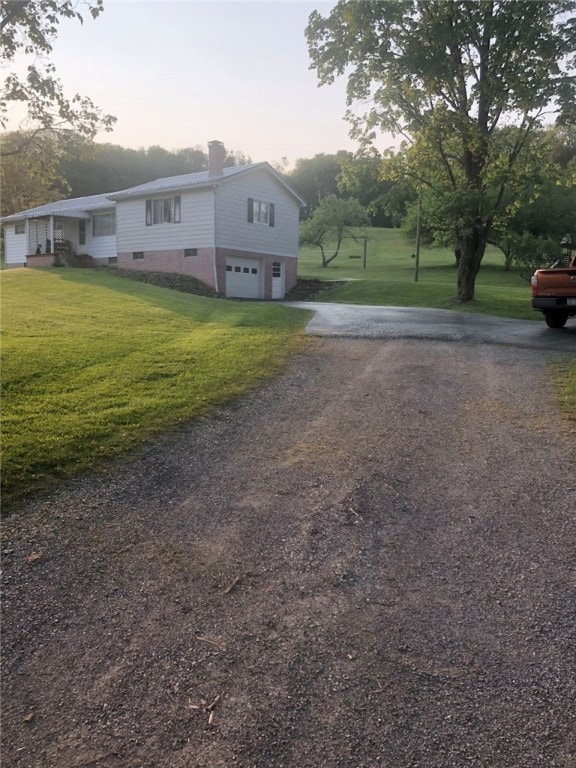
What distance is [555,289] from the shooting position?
1258 cm

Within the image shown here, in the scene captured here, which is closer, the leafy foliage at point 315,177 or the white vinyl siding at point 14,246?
the white vinyl siding at point 14,246

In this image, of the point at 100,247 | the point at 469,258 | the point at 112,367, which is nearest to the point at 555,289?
the point at 469,258

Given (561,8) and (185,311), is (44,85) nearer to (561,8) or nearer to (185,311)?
(185,311)

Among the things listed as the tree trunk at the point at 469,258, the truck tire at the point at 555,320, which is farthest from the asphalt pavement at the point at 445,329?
the tree trunk at the point at 469,258

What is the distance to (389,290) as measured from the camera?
29016mm

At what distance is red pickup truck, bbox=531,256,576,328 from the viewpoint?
12.4 metres

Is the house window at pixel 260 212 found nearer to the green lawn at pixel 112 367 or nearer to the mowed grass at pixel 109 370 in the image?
the green lawn at pixel 112 367

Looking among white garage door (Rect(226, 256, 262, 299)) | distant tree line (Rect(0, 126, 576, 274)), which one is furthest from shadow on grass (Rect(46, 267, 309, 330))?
white garage door (Rect(226, 256, 262, 299))

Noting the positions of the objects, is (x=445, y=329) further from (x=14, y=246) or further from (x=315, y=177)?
(x=315, y=177)

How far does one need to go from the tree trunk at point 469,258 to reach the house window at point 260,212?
1124cm

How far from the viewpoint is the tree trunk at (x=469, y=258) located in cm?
2028

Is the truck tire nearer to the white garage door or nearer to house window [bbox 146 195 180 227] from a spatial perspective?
the white garage door

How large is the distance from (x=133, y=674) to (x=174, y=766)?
556 mm

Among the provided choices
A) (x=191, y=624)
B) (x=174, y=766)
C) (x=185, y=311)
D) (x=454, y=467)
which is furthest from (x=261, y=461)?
(x=185, y=311)
